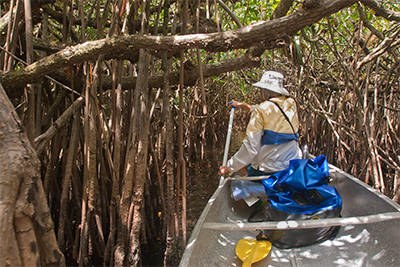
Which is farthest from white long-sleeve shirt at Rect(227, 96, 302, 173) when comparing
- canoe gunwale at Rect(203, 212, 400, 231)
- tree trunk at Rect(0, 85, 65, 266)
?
tree trunk at Rect(0, 85, 65, 266)

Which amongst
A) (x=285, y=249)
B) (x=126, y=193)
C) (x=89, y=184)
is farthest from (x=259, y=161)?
(x=89, y=184)

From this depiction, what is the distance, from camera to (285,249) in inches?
99.8

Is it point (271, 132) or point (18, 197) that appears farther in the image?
point (271, 132)

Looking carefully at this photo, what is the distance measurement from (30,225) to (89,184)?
1679 millimetres

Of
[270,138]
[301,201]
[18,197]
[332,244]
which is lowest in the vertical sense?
[332,244]

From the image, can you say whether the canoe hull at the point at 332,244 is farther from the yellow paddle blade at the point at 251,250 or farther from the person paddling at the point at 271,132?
the person paddling at the point at 271,132

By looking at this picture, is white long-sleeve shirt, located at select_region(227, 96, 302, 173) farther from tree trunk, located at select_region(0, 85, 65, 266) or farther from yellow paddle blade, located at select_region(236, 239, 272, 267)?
tree trunk, located at select_region(0, 85, 65, 266)

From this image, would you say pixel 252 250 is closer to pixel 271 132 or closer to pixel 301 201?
pixel 301 201

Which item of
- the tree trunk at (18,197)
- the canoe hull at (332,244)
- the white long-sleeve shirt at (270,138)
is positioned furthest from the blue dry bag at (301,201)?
the tree trunk at (18,197)

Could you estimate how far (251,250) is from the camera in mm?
2432

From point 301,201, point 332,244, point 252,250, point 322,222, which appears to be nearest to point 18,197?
point 322,222

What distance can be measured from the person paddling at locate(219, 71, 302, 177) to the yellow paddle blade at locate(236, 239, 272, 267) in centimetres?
73

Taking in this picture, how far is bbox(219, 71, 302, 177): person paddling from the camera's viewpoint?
8.98 ft

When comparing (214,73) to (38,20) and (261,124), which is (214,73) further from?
(38,20)
